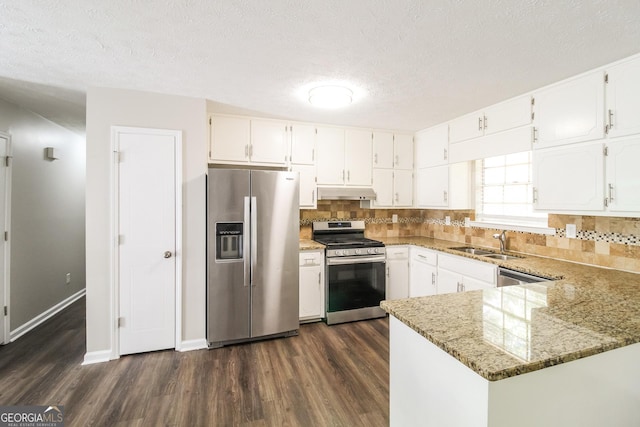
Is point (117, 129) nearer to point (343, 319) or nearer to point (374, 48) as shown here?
point (374, 48)

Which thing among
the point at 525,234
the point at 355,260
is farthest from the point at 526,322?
the point at 355,260

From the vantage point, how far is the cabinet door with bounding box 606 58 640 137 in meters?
1.94

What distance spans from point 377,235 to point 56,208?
4.20 meters

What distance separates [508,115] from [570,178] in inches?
32.2

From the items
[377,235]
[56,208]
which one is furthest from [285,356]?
[56,208]

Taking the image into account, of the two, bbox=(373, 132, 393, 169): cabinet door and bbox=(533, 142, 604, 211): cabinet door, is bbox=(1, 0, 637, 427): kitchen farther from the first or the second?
bbox=(373, 132, 393, 169): cabinet door

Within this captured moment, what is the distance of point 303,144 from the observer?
3625mm

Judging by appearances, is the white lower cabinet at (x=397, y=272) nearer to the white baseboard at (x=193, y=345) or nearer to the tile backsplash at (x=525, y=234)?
the tile backsplash at (x=525, y=234)

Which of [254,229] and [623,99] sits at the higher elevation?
[623,99]

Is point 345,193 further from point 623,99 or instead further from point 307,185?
point 623,99

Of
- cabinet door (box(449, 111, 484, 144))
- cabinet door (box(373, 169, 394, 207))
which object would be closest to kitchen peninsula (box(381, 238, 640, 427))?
cabinet door (box(449, 111, 484, 144))

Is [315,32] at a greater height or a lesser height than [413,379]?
greater

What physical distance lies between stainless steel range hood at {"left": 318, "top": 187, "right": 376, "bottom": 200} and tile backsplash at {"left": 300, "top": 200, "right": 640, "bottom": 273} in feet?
1.11

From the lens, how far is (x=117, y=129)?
2.61 metres
